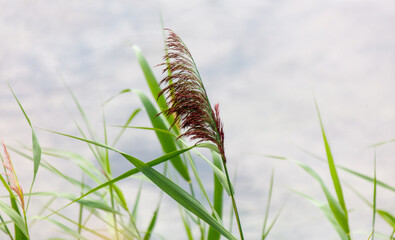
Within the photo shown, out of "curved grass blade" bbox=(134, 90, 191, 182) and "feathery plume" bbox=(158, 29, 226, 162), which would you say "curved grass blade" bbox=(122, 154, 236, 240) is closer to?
"feathery plume" bbox=(158, 29, 226, 162)

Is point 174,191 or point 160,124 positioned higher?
point 160,124

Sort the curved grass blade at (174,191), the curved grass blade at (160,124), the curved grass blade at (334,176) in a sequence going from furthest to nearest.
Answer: the curved grass blade at (160,124), the curved grass blade at (334,176), the curved grass blade at (174,191)

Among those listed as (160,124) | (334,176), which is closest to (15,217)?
(160,124)

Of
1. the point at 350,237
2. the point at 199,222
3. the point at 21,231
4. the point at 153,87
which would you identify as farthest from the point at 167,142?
the point at 350,237

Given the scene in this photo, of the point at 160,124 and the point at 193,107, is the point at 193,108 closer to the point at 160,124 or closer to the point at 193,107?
the point at 193,107

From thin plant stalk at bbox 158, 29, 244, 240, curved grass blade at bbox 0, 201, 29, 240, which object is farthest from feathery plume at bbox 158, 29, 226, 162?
curved grass blade at bbox 0, 201, 29, 240

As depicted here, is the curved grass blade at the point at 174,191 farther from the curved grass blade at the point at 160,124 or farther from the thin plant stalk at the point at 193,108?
the curved grass blade at the point at 160,124

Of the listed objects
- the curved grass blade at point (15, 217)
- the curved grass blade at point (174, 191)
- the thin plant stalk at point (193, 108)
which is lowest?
the curved grass blade at point (15, 217)

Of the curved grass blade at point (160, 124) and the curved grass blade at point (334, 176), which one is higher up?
the curved grass blade at point (160, 124)

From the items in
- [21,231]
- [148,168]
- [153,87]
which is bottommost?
[21,231]

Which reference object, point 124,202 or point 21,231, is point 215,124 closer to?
point 21,231

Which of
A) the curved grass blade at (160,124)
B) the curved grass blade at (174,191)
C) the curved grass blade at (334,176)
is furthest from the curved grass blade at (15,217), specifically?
the curved grass blade at (334,176)
